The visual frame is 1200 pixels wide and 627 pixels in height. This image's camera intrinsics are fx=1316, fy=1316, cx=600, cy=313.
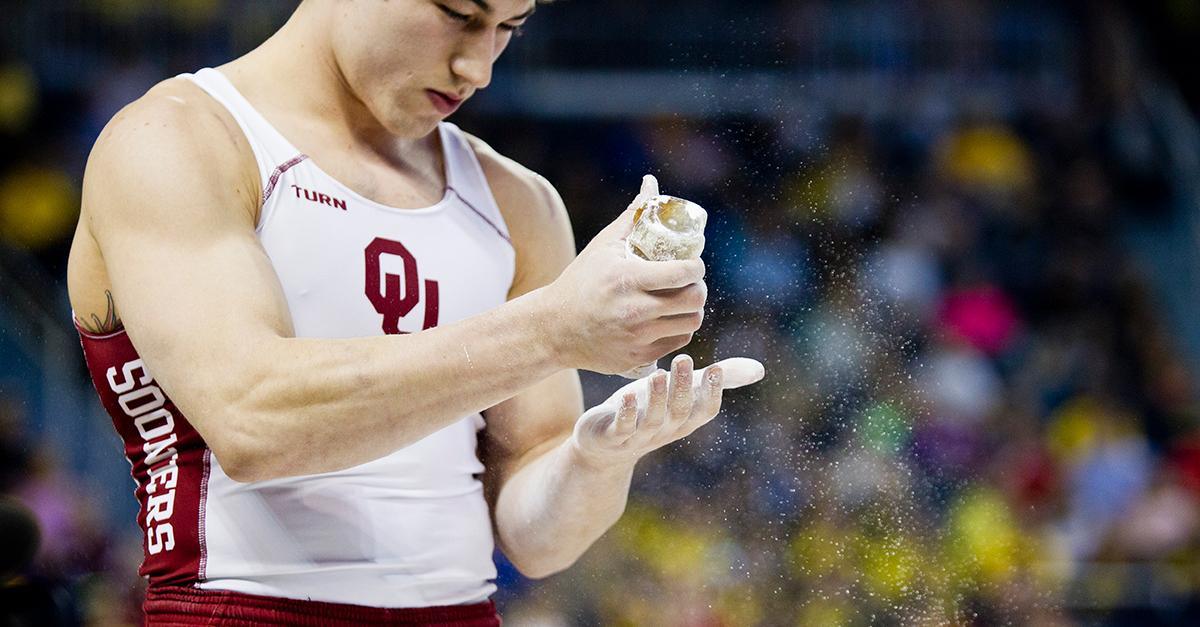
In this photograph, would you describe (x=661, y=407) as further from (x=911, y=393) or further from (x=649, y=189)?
(x=911, y=393)

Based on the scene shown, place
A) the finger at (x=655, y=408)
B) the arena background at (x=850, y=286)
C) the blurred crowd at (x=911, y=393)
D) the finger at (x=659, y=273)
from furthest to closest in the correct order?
the arena background at (x=850, y=286) → the blurred crowd at (x=911, y=393) → the finger at (x=655, y=408) → the finger at (x=659, y=273)

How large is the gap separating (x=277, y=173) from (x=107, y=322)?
0.31 m

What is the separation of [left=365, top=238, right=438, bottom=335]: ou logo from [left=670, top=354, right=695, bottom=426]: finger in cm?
42

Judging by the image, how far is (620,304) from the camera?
1432 millimetres

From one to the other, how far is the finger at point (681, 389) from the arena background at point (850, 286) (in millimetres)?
1085

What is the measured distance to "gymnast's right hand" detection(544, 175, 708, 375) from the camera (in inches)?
56.2

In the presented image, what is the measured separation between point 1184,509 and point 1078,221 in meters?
1.52

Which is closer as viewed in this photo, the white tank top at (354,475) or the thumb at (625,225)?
the thumb at (625,225)

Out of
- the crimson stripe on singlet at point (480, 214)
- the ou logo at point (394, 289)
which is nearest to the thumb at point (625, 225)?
the ou logo at point (394, 289)

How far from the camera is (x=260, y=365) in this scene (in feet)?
4.97

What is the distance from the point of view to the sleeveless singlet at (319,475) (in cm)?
174

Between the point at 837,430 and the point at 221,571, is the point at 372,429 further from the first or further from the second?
the point at 837,430

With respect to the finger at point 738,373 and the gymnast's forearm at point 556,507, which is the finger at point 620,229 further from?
the gymnast's forearm at point 556,507

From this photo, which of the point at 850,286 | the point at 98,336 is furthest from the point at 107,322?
the point at 850,286
